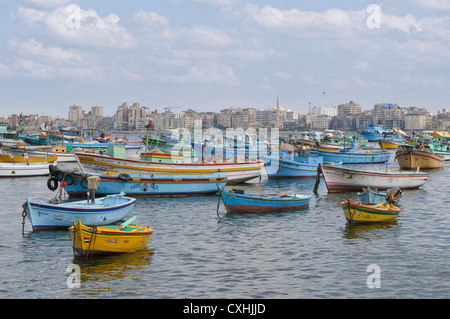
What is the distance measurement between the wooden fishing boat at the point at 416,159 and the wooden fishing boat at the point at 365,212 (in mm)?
37413

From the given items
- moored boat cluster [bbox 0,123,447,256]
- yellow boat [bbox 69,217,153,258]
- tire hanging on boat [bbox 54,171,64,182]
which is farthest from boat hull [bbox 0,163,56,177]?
yellow boat [bbox 69,217,153,258]

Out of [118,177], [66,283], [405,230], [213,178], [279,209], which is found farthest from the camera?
[213,178]

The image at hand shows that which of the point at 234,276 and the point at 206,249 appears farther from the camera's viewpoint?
the point at 206,249

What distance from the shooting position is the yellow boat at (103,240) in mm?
23094

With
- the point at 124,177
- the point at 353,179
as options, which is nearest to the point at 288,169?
the point at 353,179

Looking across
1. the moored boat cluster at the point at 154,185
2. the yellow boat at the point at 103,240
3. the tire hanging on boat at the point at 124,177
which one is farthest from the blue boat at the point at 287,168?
the yellow boat at the point at 103,240

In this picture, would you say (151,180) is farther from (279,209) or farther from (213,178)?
(279,209)

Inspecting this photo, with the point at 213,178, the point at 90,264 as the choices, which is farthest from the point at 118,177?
the point at 90,264

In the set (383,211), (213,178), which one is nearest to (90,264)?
(383,211)

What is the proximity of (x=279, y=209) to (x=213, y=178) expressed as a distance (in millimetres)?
9245

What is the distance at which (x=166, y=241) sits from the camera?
27594 mm

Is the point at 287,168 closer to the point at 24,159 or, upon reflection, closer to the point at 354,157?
the point at 354,157

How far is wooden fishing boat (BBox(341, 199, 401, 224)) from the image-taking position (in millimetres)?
31125
